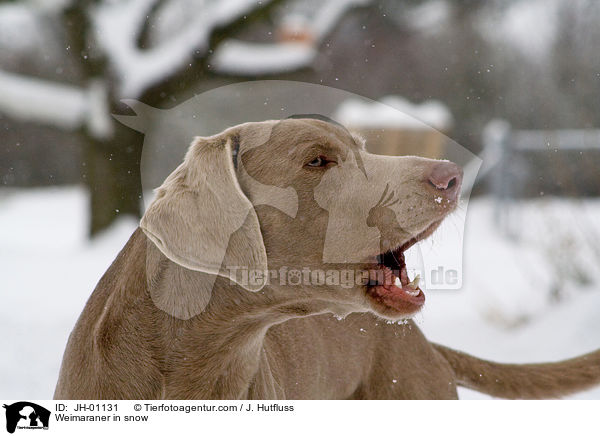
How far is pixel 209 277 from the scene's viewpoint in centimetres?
176

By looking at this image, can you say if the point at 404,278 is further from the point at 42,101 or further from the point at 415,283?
the point at 42,101

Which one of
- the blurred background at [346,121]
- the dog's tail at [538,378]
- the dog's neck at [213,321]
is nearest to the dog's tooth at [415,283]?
the dog's neck at [213,321]

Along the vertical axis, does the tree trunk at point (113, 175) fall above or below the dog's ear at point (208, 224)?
above

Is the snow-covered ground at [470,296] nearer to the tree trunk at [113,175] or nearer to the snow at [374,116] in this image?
the tree trunk at [113,175]

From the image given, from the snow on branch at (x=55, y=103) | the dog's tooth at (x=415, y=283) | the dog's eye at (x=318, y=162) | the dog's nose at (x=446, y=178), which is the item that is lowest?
the dog's tooth at (x=415, y=283)

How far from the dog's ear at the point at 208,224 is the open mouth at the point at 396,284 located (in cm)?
31

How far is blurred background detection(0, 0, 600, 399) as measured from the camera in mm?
4680

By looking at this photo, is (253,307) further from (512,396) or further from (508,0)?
(508,0)

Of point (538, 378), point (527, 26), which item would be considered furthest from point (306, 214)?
point (527, 26)

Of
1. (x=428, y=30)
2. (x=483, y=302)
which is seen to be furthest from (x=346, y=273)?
(x=428, y=30)

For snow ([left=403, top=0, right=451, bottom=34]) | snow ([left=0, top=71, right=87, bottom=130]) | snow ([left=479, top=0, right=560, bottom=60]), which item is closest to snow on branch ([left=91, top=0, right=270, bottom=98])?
snow ([left=0, top=71, right=87, bottom=130])

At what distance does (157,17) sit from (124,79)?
101 cm
